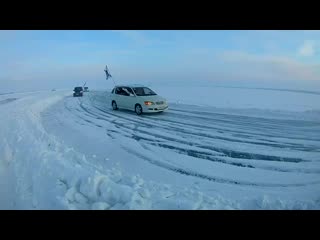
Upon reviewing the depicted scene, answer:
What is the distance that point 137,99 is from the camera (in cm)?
1388

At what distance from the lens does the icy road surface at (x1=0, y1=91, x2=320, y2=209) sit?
4.47 meters

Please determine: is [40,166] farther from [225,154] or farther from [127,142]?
[225,154]

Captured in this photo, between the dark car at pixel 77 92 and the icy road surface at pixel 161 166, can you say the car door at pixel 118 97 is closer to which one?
the icy road surface at pixel 161 166

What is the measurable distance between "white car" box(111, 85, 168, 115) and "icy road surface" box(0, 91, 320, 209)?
2742 mm

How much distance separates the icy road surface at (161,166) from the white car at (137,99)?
2742 millimetres

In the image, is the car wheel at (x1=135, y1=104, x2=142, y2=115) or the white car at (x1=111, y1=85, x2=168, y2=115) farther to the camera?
the car wheel at (x1=135, y1=104, x2=142, y2=115)

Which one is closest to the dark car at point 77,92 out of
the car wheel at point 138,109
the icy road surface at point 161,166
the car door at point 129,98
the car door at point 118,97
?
the car door at point 118,97

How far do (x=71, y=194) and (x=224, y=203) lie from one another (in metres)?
2.46

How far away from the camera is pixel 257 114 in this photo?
13195 mm

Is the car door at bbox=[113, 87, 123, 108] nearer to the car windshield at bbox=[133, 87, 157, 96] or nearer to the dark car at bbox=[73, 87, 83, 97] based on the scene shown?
the car windshield at bbox=[133, 87, 157, 96]

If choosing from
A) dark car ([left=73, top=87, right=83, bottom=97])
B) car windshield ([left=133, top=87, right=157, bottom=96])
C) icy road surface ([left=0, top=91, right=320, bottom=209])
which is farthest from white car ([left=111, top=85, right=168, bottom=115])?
dark car ([left=73, top=87, right=83, bottom=97])

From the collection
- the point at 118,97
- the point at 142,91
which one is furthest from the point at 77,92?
the point at 142,91

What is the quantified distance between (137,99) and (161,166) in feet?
26.5
